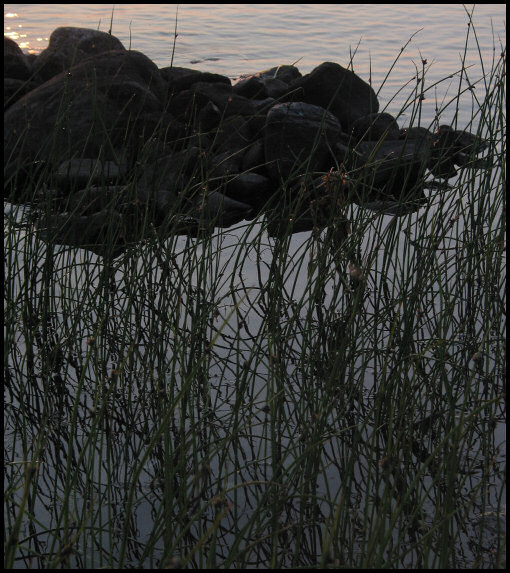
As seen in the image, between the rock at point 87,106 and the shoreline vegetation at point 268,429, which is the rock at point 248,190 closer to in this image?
the rock at point 87,106

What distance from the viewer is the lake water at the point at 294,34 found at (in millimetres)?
6832

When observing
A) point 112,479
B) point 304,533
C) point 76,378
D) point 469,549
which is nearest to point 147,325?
point 76,378

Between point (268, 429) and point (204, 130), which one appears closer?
point (268, 429)

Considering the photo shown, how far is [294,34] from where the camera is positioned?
8.49 meters

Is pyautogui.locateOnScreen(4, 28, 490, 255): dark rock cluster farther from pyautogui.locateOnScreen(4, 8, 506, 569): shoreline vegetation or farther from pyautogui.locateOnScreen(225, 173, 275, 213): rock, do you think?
pyautogui.locateOnScreen(4, 8, 506, 569): shoreline vegetation

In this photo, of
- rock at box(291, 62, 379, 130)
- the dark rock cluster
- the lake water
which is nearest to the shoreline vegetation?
the dark rock cluster

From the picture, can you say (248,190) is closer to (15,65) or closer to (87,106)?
(87,106)

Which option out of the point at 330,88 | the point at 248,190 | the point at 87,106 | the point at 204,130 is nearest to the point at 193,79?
the point at 204,130

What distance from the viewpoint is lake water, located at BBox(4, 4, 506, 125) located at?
22.4ft

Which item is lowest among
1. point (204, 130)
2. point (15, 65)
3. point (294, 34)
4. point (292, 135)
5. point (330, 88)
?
point (292, 135)

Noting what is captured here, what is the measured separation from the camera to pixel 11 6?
9805 mm

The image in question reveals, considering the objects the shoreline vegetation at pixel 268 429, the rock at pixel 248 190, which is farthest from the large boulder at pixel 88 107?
the shoreline vegetation at pixel 268 429

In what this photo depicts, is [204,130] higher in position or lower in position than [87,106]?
higher

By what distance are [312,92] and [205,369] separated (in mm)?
3941
